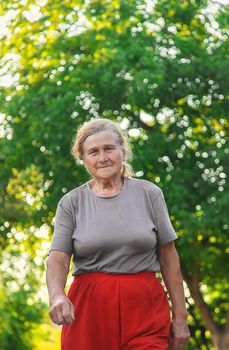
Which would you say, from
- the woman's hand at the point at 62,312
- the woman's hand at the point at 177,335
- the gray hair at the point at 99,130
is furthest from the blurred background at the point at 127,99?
the woman's hand at the point at 62,312

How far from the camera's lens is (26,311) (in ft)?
92.8

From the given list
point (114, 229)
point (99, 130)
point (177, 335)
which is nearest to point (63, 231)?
point (114, 229)

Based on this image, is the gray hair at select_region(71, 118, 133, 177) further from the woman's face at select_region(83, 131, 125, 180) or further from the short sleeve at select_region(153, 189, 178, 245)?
the short sleeve at select_region(153, 189, 178, 245)

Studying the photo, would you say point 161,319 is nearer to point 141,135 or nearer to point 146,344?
point 146,344

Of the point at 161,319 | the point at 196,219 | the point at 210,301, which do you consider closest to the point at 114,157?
the point at 161,319

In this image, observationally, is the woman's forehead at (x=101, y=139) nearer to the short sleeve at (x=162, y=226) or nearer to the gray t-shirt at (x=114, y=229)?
the gray t-shirt at (x=114, y=229)

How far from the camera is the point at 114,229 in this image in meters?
4.38

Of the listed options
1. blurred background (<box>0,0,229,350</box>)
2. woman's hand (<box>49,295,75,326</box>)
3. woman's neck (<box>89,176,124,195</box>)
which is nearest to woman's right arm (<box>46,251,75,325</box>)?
woman's hand (<box>49,295,75,326</box>)

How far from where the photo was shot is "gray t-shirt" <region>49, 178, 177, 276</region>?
4359 millimetres

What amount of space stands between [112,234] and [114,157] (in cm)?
37

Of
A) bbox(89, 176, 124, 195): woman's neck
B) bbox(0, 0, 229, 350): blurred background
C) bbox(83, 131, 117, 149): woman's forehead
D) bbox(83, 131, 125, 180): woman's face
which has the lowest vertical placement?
bbox(0, 0, 229, 350): blurred background

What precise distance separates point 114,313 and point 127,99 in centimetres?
1237

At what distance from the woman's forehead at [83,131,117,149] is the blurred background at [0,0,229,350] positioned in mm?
11551

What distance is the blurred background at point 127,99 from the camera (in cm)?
1666
